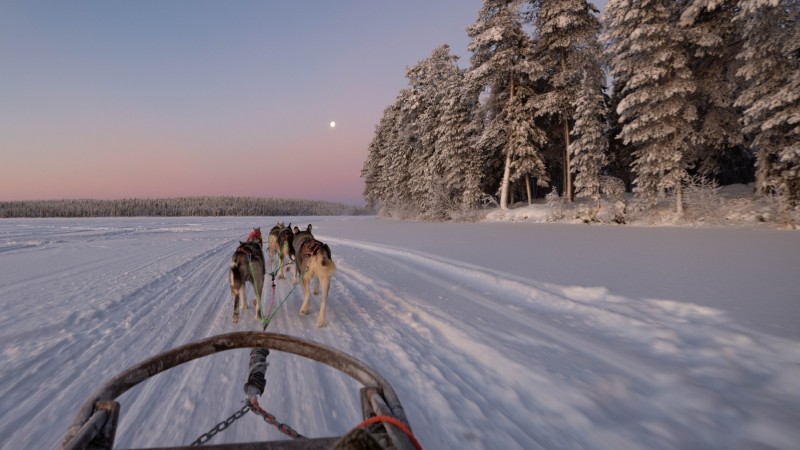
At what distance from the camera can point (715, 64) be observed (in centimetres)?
2000

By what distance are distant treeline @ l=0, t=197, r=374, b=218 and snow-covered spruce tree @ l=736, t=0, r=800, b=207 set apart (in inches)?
3104

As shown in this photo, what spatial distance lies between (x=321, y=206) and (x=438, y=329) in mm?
153026

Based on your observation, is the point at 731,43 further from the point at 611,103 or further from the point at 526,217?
the point at 526,217

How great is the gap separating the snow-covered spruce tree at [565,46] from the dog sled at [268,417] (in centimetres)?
2525

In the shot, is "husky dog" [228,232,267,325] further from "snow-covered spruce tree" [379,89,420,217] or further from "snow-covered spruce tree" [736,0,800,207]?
"snow-covered spruce tree" [379,89,420,217]

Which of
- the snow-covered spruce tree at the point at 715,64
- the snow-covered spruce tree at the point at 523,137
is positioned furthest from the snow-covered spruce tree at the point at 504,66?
the snow-covered spruce tree at the point at 715,64

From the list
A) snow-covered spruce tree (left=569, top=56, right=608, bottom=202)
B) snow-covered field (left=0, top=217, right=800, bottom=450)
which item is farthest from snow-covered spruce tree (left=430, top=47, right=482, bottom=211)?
snow-covered field (left=0, top=217, right=800, bottom=450)

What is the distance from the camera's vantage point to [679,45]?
1892 cm

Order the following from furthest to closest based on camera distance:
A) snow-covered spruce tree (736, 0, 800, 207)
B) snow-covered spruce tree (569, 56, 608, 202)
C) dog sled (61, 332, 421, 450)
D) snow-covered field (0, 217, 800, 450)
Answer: snow-covered spruce tree (569, 56, 608, 202)
snow-covered spruce tree (736, 0, 800, 207)
snow-covered field (0, 217, 800, 450)
dog sled (61, 332, 421, 450)

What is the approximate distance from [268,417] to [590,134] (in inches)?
990

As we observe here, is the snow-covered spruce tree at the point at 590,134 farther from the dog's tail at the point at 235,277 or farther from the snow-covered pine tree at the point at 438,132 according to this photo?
the dog's tail at the point at 235,277

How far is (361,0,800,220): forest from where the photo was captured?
51.4 feet

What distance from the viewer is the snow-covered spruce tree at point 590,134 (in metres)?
22.1

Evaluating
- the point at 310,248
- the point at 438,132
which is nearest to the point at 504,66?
the point at 438,132
